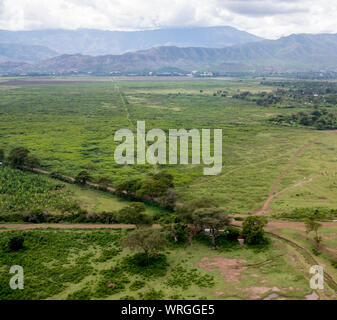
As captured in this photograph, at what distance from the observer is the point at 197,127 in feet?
336

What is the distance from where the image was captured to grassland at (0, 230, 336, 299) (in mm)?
28641

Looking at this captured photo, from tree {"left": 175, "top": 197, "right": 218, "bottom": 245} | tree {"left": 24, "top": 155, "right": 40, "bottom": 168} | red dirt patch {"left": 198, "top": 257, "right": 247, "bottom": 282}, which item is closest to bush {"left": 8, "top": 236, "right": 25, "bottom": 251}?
tree {"left": 175, "top": 197, "right": 218, "bottom": 245}

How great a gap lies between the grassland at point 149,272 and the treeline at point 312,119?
78605 millimetres

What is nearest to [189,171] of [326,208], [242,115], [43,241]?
[326,208]

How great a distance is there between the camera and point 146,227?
3928 cm

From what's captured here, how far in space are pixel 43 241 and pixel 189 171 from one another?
32096mm

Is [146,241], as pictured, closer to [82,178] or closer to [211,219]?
[211,219]

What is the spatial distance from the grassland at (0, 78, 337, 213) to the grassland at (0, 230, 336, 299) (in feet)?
43.0

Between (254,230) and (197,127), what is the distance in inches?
2685

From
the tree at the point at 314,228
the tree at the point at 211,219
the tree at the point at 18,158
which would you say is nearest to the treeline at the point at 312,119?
the tree at the point at 314,228

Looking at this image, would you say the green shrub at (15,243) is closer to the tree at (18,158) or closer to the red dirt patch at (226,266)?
the red dirt patch at (226,266)

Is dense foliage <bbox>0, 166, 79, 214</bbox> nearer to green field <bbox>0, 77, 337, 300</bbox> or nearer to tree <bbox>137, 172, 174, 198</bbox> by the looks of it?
green field <bbox>0, 77, 337, 300</bbox>

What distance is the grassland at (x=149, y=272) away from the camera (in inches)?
1128
